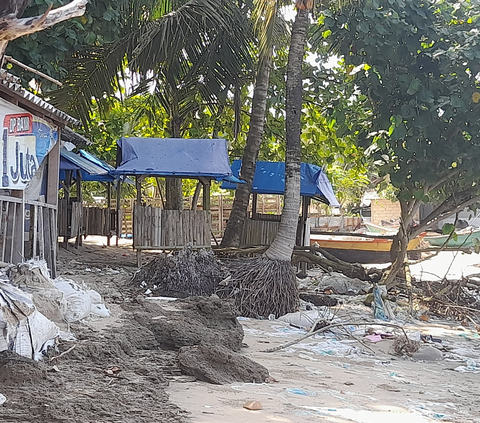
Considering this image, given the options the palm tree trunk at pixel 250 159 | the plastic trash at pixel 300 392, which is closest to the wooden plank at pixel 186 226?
the palm tree trunk at pixel 250 159

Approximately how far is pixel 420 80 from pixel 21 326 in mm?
8155

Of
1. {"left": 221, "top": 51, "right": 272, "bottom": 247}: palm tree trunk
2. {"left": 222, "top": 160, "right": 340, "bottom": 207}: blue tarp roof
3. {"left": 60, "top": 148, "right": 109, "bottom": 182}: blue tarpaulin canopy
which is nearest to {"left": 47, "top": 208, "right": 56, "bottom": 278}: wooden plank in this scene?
{"left": 221, "top": 51, "right": 272, "bottom": 247}: palm tree trunk

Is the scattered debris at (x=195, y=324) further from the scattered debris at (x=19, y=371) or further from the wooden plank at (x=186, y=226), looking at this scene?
the wooden plank at (x=186, y=226)

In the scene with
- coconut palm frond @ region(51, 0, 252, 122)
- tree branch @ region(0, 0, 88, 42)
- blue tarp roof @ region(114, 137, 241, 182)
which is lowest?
tree branch @ region(0, 0, 88, 42)

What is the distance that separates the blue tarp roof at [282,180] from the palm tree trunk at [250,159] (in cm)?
85

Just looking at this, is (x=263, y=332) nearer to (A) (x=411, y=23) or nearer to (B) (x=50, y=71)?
(B) (x=50, y=71)

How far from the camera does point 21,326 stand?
4852 mm

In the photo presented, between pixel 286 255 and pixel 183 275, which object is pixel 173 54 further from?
pixel 286 255

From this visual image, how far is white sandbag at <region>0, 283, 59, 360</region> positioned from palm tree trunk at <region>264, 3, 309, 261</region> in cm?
506

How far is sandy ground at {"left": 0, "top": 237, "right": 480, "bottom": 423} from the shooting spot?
3.91 metres

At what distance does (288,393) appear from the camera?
4766 millimetres

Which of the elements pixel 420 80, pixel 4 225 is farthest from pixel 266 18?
pixel 4 225

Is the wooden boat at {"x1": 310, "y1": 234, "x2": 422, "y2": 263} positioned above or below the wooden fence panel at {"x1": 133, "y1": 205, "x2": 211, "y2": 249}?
below

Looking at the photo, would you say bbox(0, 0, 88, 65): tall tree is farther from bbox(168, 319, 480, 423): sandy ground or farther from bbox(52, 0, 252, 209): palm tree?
bbox(52, 0, 252, 209): palm tree
